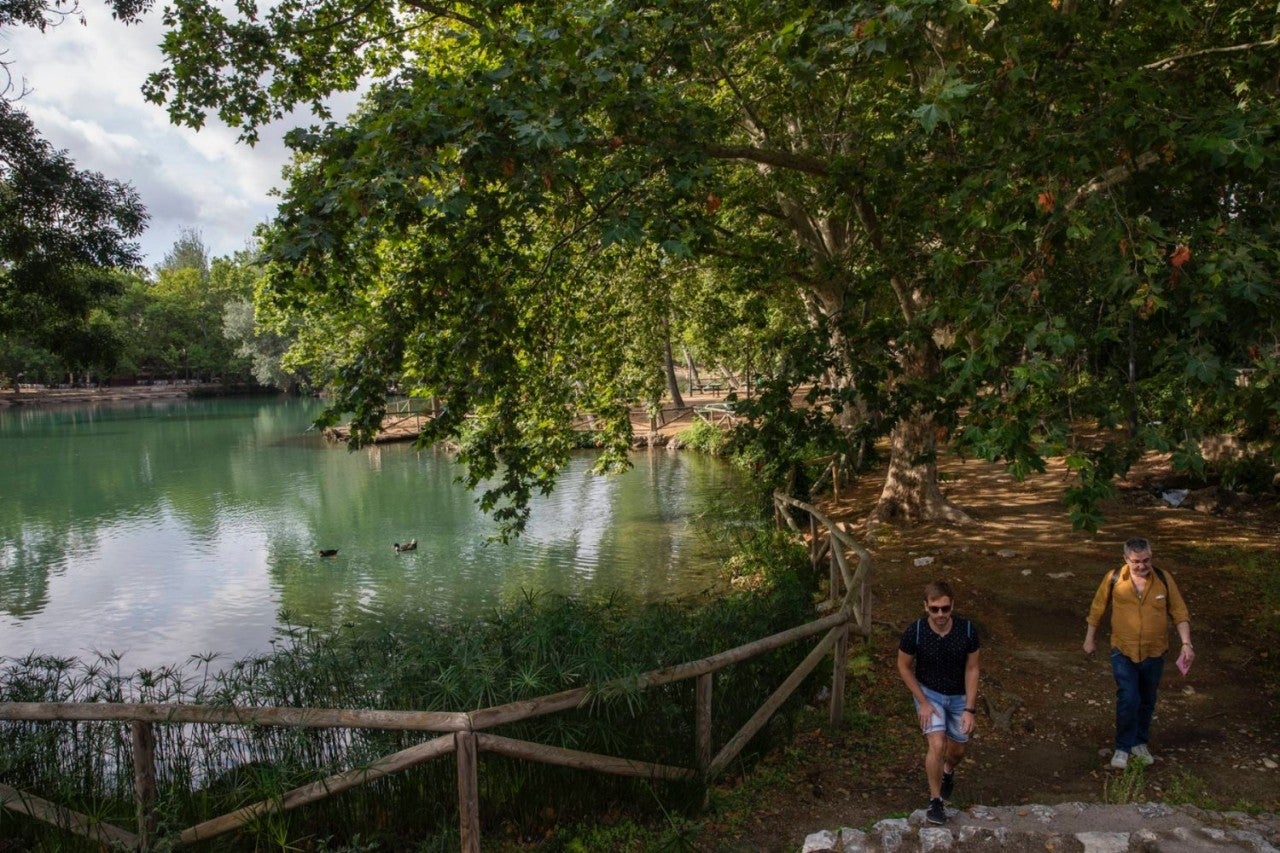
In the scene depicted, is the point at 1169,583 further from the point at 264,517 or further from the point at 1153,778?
the point at 264,517

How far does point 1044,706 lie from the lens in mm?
A: 7852

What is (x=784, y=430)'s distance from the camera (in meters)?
10.4

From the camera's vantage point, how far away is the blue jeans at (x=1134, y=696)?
631 cm

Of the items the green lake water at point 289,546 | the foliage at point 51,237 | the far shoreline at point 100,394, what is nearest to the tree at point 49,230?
the foliage at point 51,237

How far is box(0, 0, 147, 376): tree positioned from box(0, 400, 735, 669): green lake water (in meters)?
4.78

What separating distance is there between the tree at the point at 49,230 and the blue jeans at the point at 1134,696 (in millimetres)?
11373

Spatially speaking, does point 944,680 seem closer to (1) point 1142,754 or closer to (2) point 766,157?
(1) point 1142,754

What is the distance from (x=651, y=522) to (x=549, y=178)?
56.9 feet

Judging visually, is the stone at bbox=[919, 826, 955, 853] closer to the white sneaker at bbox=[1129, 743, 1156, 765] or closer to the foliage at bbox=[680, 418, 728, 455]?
the white sneaker at bbox=[1129, 743, 1156, 765]

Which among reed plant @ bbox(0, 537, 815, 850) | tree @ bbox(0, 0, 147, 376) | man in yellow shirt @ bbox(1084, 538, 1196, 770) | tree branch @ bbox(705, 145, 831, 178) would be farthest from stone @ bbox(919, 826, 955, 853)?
tree @ bbox(0, 0, 147, 376)

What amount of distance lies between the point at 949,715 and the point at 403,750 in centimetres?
355

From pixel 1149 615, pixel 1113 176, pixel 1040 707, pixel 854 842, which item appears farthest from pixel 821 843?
pixel 1113 176

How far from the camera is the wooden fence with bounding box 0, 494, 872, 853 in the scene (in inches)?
216

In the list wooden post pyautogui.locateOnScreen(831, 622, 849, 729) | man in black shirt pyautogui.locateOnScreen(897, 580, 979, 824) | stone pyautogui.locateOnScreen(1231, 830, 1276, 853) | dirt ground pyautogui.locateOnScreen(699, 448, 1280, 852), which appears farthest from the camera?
wooden post pyautogui.locateOnScreen(831, 622, 849, 729)
